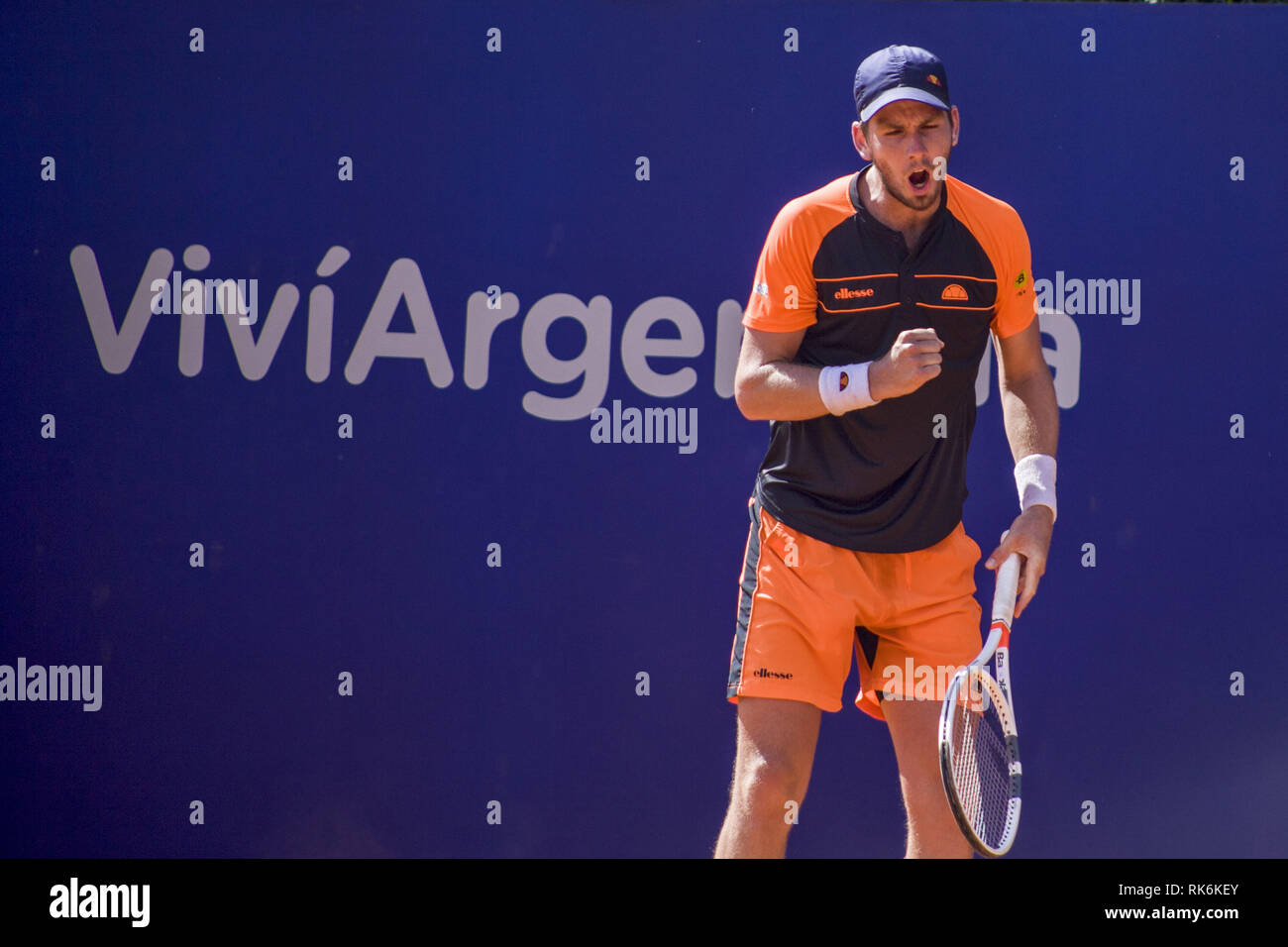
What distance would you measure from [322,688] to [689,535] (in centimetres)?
110

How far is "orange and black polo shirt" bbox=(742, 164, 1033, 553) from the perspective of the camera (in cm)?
Answer: 319

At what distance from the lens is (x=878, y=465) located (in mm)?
3203

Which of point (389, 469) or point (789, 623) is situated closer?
point (789, 623)

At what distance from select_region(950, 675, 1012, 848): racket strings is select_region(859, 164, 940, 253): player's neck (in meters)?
1.03

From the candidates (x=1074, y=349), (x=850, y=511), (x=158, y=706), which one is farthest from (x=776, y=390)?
(x=158, y=706)

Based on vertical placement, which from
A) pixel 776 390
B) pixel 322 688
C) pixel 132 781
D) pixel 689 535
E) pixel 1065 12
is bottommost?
pixel 132 781

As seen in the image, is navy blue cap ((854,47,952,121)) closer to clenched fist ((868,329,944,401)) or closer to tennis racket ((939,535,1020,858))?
clenched fist ((868,329,944,401))

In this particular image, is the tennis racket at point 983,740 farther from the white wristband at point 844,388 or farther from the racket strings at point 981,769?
the white wristband at point 844,388

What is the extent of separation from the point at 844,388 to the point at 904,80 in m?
0.70

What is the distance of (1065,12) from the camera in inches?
155

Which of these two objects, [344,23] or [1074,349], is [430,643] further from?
[1074,349]
